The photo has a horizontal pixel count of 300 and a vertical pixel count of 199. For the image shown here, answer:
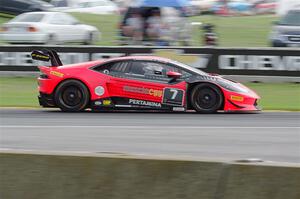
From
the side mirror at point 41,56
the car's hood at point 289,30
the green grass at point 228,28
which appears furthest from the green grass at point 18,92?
the car's hood at point 289,30

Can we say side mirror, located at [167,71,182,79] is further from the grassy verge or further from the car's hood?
the car's hood

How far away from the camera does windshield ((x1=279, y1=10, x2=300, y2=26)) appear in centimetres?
2394

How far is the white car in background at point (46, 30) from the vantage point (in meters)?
24.9

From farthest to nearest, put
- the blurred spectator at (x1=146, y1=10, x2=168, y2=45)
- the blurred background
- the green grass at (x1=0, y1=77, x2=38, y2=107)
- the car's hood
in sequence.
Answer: the blurred background, the blurred spectator at (x1=146, y1=10, x2=168, y2=45), the car's hood, the green grass at (x1=0, y1=77, x2=38, y2=107)

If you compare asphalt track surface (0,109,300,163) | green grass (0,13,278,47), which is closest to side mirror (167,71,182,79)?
asphalt track surface (0,109,300,163)

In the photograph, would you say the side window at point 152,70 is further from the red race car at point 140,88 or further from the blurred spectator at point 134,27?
the blurred spectator at point 134,27

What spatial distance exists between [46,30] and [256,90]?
10.0 m

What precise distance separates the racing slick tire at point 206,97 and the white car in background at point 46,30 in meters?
12.7

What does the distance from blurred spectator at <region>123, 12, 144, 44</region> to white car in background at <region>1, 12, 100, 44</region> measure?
268cm

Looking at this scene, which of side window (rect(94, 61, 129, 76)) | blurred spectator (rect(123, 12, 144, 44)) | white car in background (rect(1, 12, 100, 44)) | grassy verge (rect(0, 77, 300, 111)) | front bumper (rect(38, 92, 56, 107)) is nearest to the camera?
side window (rect(94, 61, 129, 76))

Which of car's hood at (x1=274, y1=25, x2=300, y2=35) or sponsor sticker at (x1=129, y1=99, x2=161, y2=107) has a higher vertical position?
car's hood at (x1=274, y1=25, x2=300, y2=35)

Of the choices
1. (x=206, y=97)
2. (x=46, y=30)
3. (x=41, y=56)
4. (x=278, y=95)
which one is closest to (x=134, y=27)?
(x=46, y=30)

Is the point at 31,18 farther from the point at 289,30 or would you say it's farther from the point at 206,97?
the point at 206,97

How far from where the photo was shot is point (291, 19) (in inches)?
953
